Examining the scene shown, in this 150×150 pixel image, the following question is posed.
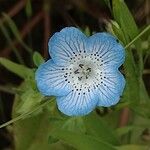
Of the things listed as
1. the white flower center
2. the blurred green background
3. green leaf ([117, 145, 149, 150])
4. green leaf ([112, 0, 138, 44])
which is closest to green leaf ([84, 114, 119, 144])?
green leaf ([117, 145, 149, 150])

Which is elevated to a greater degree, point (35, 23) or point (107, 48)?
point (107, 48)

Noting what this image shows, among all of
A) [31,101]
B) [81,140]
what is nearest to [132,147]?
[81,140]

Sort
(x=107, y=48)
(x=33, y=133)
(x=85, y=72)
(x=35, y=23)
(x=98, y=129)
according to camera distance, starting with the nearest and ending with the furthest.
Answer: (x=107, y=48)
(x=85, y=72)
(x=98, y=129)
(x=33, y=133)
(x=35, y=23)

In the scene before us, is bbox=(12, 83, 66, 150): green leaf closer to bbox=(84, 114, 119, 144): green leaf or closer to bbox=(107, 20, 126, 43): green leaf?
bbox=(84, 114, 119, 144): green leaf

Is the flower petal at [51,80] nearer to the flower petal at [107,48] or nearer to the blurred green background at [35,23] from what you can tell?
the flower petal at [107,48]

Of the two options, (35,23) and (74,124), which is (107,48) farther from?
(35,23)

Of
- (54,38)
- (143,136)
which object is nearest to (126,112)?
(143,136)
